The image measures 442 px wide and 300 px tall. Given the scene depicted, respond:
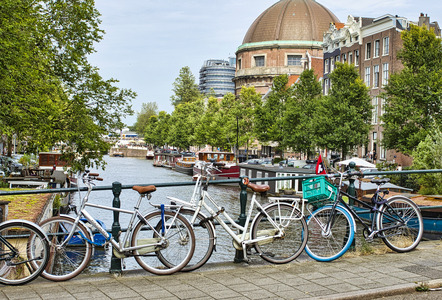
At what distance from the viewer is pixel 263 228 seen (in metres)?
7.54

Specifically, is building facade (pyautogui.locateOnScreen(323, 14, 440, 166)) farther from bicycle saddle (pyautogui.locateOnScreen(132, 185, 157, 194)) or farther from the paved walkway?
bicycle saddle (pyautogui.locateOnScreen(132, 185, 157, 194))

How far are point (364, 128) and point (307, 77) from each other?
1491 cm

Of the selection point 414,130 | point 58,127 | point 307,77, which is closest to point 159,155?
point 307,77

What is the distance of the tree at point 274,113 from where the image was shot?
6781cm

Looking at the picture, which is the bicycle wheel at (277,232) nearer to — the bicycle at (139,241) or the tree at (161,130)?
the bicycle at (139,241)

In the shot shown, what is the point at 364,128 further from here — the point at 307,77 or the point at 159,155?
the point at 159,155

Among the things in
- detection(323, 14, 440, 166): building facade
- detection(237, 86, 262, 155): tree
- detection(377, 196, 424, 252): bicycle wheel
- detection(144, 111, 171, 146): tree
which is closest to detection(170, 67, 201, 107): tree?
detection(144, 111, 171, 146): tree

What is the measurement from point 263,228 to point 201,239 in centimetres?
83

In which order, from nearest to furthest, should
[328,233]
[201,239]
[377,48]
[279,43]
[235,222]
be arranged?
[201,239] → [235,222] → [328,233] → [377,48] → [279,43]

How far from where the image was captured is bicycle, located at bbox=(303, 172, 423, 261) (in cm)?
783

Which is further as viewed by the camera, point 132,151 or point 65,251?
point 132,151

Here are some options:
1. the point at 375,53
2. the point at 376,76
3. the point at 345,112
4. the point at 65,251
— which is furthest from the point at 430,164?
the point at 375,53

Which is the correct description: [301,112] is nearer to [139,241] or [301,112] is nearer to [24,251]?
[139,241]

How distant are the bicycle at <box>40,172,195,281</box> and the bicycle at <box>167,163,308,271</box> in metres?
0.27
